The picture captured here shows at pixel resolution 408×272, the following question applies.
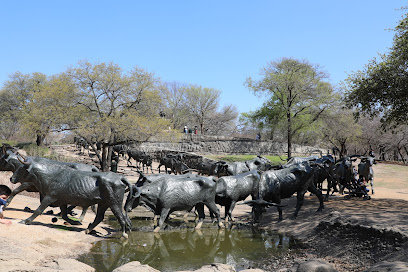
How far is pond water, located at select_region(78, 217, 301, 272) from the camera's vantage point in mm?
8448

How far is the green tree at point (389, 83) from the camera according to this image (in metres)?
15.4

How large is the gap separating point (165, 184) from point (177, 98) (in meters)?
55.5

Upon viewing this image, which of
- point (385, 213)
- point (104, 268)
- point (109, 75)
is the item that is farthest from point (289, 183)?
point (109, 75)

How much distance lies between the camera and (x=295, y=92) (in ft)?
128

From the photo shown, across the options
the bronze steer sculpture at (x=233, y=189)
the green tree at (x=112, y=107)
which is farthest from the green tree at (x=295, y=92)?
the bronze steer sculpture at (x=233, y=189)

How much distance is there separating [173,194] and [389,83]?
36.0 feet

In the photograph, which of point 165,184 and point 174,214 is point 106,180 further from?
point 174,214

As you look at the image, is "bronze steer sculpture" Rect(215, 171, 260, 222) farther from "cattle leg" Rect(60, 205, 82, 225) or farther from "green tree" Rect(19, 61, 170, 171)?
"green tree" Rect(19, 61, 170, 171)

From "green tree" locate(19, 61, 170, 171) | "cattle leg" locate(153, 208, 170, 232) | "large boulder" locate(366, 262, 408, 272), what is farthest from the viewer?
"green tree" locate(19, 61, 170, 171)

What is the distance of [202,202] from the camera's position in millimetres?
12477

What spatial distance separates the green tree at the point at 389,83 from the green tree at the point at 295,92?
68.3ft

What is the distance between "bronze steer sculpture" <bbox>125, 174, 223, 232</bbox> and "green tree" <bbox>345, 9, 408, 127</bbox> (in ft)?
30.4

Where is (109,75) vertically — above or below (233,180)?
above

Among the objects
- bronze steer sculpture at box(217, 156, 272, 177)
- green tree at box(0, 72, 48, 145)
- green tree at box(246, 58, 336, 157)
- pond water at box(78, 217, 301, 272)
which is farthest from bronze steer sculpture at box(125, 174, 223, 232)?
green tree at box(0, 72, 48, 145)
